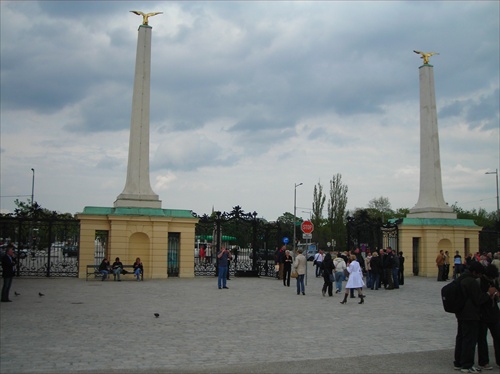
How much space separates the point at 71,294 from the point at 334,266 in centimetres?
1008

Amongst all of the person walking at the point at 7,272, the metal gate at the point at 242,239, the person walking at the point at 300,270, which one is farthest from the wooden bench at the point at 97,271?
the person walking at the point at 7,272

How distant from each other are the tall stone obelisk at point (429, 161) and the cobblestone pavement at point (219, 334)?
51.1ft

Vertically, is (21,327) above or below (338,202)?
below

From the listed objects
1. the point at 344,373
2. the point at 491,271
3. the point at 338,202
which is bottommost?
the point at 344,373

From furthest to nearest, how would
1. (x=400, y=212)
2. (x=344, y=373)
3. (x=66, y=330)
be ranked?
(x=400, y=212), (x=66, y=330), (x=344, y=373)

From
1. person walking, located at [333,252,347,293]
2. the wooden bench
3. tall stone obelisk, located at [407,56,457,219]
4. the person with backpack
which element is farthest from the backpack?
tall stone obelisk, located at [407,56,457,219]

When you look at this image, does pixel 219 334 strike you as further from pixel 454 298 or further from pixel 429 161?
pixel 429 161

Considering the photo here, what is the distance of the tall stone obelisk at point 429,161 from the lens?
35406 mm

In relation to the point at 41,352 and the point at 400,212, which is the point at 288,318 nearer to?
the point at 41,352

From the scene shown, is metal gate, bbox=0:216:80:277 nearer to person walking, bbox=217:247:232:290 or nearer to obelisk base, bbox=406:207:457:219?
person walking, bbox=217:247:232:290

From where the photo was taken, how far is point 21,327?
12.4m

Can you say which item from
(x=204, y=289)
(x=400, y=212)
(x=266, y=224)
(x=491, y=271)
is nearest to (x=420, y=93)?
(x=266, y=224)

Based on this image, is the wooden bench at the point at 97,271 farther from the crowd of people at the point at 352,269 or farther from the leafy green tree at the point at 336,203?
the leafy green tree at the point at 336,203

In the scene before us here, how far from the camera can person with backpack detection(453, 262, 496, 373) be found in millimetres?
8883
